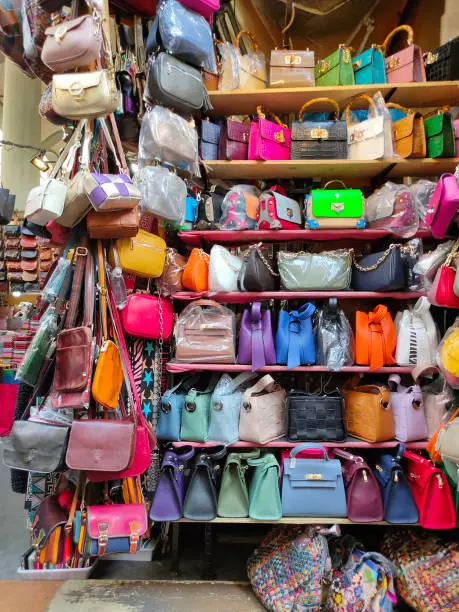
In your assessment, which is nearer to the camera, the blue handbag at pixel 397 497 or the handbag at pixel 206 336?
the blue handbag at pixel 397 497

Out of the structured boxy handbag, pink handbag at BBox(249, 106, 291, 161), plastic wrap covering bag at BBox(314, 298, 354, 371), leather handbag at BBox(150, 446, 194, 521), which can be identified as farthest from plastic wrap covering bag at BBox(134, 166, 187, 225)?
leather handbag at BBox(150, 446, 194, 521)

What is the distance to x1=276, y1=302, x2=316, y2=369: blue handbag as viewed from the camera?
2795 mm

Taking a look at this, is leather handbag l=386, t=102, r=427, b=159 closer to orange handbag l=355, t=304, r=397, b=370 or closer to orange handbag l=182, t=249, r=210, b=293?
orange handbag l=355, t=304, r=397, b=370

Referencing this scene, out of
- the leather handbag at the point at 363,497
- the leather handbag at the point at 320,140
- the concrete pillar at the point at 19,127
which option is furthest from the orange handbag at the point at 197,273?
the concrete pillar at the point at 19,127

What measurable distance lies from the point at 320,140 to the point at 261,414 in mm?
1939

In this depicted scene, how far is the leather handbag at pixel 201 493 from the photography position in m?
2.51

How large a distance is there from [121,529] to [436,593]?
67.1 inches

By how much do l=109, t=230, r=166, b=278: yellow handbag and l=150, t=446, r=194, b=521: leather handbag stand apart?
1.18 m

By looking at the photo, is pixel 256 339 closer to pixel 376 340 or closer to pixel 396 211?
pixel 376 340

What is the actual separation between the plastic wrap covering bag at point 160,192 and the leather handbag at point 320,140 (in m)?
0.89

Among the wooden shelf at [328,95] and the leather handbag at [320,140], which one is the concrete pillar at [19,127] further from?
the leather handbag at [320,140]

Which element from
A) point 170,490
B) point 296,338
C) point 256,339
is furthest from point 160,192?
point 170,490

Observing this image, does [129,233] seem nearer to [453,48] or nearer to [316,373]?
[316,373]

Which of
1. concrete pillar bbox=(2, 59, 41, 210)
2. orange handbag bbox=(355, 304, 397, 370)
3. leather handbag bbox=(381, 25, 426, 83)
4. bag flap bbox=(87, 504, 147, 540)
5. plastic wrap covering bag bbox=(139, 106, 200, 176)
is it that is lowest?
bag flap bbox=(87, 504, 147, 540)
